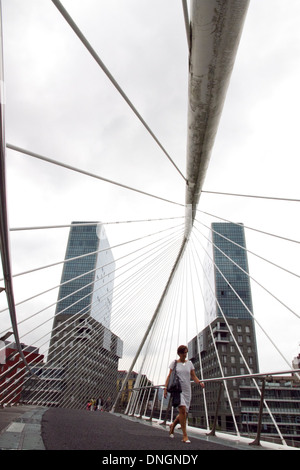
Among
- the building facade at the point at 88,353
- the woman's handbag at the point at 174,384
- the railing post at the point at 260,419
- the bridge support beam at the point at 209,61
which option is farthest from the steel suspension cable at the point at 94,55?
the building facade at the point at 88,353

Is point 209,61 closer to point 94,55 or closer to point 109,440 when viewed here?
point 94,55

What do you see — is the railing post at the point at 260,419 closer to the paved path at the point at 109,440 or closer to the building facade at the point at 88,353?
the paved path at the point at 109,440

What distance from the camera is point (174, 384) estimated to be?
3.82m

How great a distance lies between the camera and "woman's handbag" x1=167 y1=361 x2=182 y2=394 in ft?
12.5

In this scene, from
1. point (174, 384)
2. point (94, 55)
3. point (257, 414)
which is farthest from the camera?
point (257, 414)

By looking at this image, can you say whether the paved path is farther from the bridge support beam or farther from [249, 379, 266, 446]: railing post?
the bridge support beam

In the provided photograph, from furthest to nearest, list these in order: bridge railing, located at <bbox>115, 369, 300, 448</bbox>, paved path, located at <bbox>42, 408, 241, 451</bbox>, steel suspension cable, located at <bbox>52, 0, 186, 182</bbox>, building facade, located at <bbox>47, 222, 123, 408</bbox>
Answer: building facade, located at <bbox>47, 222, 123, 408</bbox>
bridge railing, located at <bbox>115, 369, 300, 448</bbox>
paved path, located at <bbox>42, 408, 241, 451</bbox>
steel suspension cable, located at <bbox>52, 0, 186, 182</bbox>

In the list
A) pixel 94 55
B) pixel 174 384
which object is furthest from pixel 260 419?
pixel 94 55

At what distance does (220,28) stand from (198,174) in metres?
2.75

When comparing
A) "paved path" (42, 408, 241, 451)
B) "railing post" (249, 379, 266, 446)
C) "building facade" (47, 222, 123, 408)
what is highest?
"building facade" (47, 222, 123, 408)

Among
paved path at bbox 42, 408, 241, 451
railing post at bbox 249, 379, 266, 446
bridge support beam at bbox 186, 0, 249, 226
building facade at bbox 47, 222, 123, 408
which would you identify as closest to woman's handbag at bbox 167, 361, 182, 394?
paved path at bbox 42, 408, 241, 451

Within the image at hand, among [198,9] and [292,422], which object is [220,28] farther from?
[292,422]
